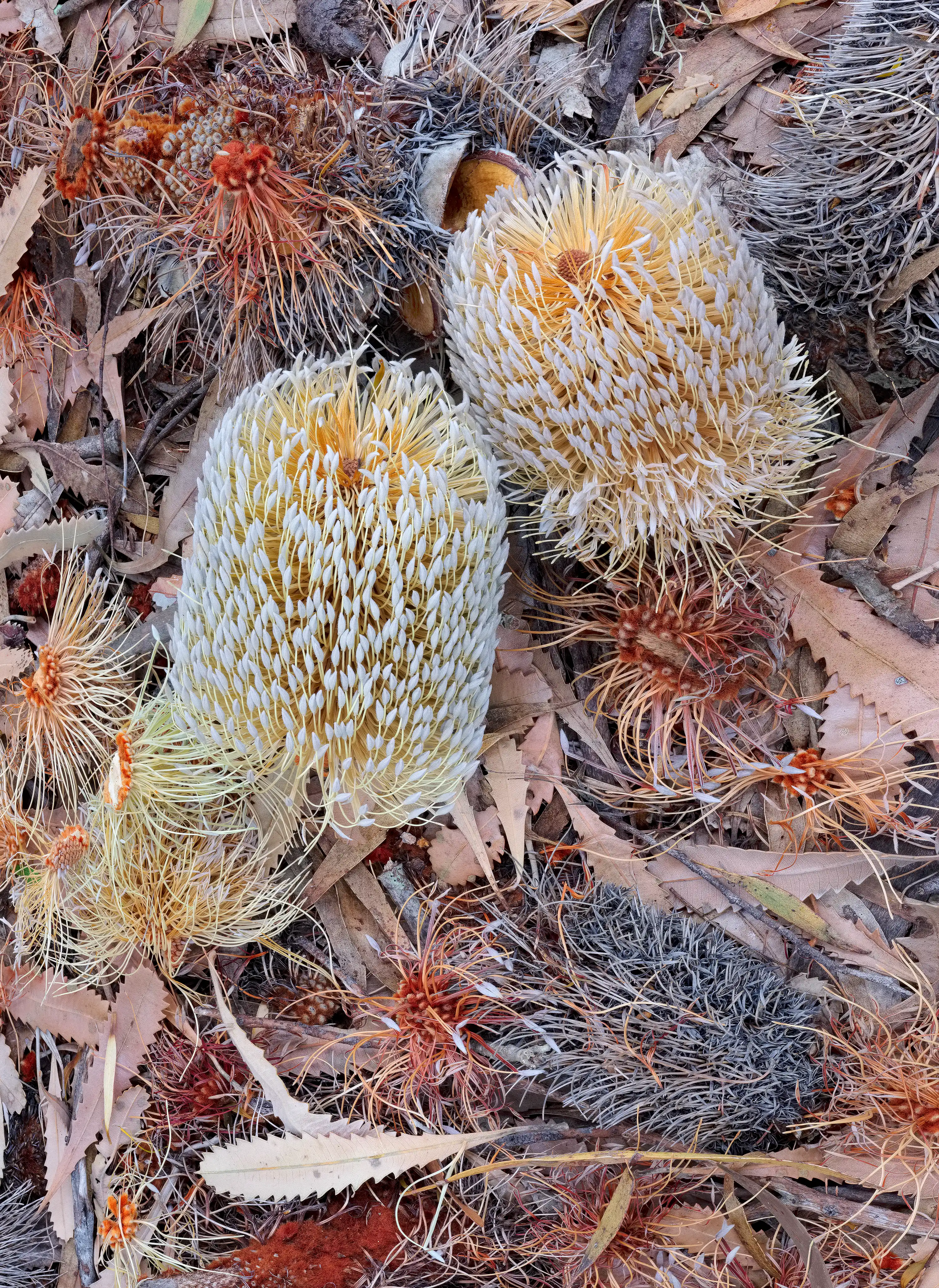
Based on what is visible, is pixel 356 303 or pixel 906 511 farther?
pixel 906 511

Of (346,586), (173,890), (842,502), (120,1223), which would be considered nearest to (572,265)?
(346,586)

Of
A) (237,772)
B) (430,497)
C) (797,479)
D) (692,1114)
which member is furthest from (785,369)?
(692,1114)

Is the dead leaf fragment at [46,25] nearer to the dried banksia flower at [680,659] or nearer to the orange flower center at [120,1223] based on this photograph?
the dried banksia flower at [680,659]

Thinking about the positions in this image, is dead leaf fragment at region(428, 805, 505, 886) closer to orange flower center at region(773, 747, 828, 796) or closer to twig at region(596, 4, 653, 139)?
orange flower center at region(773, 747, 828, 796)

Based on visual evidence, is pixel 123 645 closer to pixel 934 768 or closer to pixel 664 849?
pixel 664 849

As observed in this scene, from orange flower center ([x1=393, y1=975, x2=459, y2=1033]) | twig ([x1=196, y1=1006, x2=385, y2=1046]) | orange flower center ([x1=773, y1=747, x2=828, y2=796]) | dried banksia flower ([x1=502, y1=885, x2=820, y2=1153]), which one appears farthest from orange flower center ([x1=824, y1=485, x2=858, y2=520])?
twig ([x1=196, y1=1006, x2=385, y2=1046])

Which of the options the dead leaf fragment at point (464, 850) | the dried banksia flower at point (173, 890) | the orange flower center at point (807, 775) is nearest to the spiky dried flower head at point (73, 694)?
the dried banksia flower at point (173, 890)
